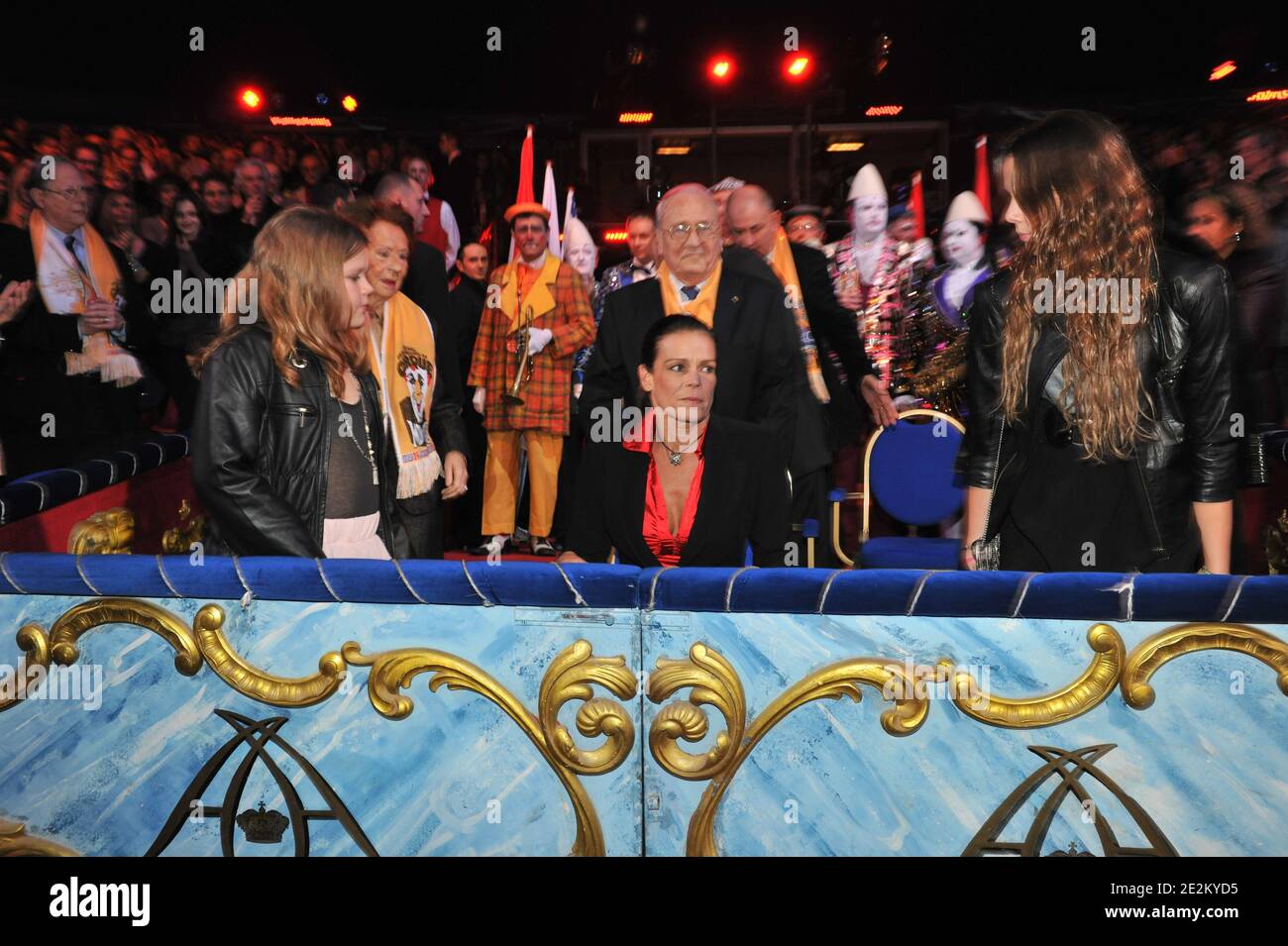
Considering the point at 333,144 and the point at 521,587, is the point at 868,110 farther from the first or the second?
the point at 521,587

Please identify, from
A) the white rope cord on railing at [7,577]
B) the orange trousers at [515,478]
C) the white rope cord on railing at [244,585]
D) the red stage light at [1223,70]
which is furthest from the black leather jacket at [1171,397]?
the red stage light at [1223,70]

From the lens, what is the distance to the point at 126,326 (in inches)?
197

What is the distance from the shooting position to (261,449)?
8.98 feet

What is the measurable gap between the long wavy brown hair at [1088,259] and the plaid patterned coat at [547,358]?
131 inches

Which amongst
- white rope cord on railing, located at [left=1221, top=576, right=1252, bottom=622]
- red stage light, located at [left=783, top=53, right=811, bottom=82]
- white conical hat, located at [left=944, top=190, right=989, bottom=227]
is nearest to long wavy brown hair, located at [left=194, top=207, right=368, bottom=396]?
white rope cord on railing, located at [left=1221, top=576, right=1252, bottom=622]

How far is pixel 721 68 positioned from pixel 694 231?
6.31 meters

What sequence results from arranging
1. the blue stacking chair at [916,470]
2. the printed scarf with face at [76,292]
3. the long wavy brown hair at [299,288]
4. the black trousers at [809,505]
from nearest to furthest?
the long wavy brown hair at [299,288] < the blue stacking chair at [916,470] < the black trousers at [809,505] < the printed scarf with face at [76,292]

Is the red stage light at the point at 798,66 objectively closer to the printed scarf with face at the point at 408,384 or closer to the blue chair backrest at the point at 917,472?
the blue chair backrest at the point at 917,472

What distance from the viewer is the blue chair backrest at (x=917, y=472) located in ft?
14.3

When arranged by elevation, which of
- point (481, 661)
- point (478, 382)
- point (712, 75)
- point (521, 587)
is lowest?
point (481, 661)

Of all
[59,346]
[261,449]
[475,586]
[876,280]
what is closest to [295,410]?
[261,449]

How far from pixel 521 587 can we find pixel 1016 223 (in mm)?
1420
